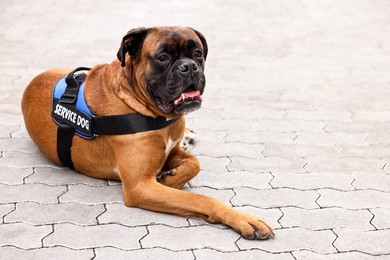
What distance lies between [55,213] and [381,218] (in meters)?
2.16

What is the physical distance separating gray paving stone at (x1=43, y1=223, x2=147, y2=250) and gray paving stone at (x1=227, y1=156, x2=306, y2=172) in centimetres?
129

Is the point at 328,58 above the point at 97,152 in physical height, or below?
below

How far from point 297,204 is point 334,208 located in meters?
0.25

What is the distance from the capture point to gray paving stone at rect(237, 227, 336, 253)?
3785 millimetres

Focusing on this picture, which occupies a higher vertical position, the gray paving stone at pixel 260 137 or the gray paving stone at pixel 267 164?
the gray paving stone at pixel 267 164

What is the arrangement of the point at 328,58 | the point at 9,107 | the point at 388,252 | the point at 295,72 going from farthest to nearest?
the point at 328,58 → the point at 295,72 → the point at 9,107 → the point at 388,252

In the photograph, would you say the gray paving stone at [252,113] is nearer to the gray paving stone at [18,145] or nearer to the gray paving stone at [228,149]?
the gray paving stone at [228,149]

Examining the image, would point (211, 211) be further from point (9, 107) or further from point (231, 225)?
point (9, 107)

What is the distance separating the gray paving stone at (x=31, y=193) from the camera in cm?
439

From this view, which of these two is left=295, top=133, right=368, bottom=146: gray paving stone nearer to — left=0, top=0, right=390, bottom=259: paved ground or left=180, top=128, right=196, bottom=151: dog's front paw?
left=0, top=0, right=390, bottom=259: paved ground

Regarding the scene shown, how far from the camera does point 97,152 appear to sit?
4.58 metres

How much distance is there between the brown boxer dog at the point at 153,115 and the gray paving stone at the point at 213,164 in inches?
13.5

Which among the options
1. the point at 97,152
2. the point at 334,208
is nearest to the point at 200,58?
the point at 97,152

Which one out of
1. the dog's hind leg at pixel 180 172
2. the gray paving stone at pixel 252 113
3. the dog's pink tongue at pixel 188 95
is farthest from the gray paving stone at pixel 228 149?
the dog's pink tongue at pixel 188 95
